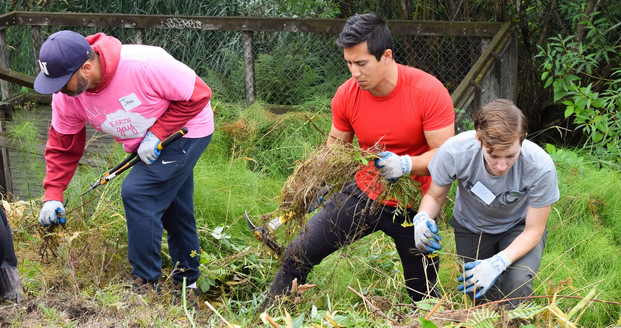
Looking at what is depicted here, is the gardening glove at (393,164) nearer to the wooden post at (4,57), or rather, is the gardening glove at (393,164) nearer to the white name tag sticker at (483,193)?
the white name tag sticker at (483,193)

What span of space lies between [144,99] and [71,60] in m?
0.42

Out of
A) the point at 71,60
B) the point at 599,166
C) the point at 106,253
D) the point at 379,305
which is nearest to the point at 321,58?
the point at 599,166

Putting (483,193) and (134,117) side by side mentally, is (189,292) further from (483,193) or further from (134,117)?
(483,193)

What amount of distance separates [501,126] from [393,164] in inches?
23.5

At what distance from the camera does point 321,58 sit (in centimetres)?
679

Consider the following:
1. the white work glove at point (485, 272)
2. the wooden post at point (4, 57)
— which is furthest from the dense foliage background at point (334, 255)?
the wooden post at point (4, 57)

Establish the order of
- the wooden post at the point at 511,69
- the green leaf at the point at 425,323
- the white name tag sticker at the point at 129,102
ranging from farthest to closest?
1. the wooden post at the point at 511,69
2. the white name tag sticker at the point at 129,102
3. the green leaf at the point at 425,323

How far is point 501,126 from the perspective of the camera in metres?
2.58

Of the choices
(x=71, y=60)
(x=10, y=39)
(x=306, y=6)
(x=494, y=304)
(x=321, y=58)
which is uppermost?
(x=71, y=60)

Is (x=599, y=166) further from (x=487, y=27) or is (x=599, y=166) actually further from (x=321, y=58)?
(x=321, y=58)

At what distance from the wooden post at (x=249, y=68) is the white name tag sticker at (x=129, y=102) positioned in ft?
9.31

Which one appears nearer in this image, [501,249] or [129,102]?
[501,249]

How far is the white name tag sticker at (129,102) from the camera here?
11.3 ft

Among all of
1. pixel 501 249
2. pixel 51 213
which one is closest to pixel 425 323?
pixel 501 249
